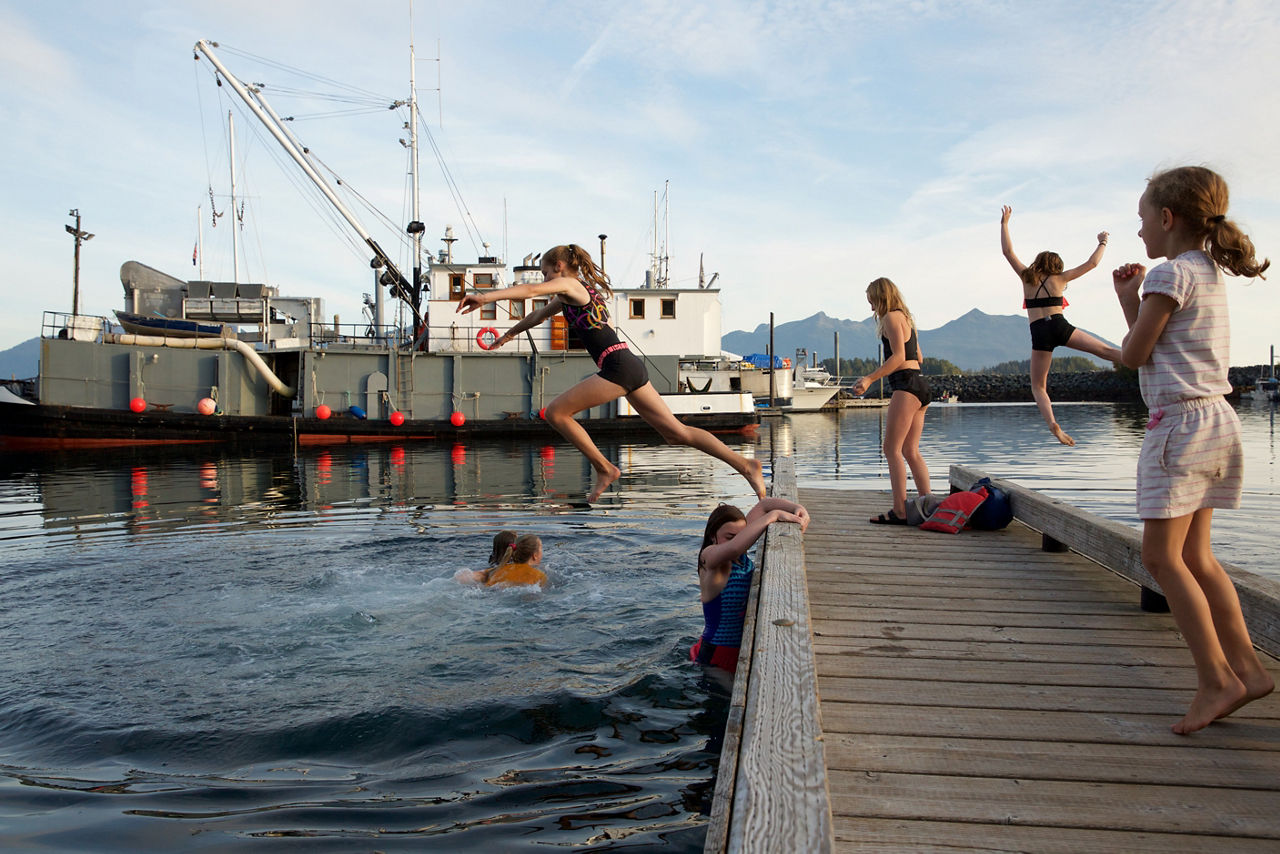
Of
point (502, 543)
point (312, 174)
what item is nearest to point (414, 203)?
point (312, 174)

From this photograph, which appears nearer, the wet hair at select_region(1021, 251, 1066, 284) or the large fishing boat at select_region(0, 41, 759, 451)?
the wet hair at select_region(1021, 251, 1066, 284)

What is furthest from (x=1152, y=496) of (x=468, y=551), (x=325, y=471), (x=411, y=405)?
(x=411, y=405)

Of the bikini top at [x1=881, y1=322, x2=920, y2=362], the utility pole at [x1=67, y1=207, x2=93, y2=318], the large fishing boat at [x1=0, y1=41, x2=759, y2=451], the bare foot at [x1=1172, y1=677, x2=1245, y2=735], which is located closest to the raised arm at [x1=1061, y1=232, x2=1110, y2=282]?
the bikini top at [x1=881, y1=322, x2=920, y2=362]

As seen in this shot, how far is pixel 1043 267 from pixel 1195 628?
12.8 ft

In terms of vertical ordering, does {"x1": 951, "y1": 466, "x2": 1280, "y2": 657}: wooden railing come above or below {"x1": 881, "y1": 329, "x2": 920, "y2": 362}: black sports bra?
below

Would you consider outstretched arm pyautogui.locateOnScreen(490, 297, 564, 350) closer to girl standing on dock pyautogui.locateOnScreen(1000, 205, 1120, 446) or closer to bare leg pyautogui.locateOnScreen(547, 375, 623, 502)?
bare leg pyautogui.locateOnScreen(547, 375, 623, 502)

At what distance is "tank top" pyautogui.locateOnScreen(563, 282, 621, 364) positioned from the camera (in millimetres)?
6086

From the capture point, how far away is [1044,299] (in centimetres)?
608

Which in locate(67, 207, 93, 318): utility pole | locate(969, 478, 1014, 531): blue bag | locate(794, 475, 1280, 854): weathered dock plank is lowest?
locate(794, 475, 1280, 854): weathered dock plank

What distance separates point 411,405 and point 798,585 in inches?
1078

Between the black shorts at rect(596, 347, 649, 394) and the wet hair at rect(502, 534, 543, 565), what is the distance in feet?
7.31

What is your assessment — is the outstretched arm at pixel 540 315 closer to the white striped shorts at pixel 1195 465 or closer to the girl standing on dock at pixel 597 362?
the girl standing on dock at pixel 597 362

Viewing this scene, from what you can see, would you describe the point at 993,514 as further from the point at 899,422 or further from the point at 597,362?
the point at 597,362

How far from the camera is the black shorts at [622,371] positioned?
6000 millimetres
